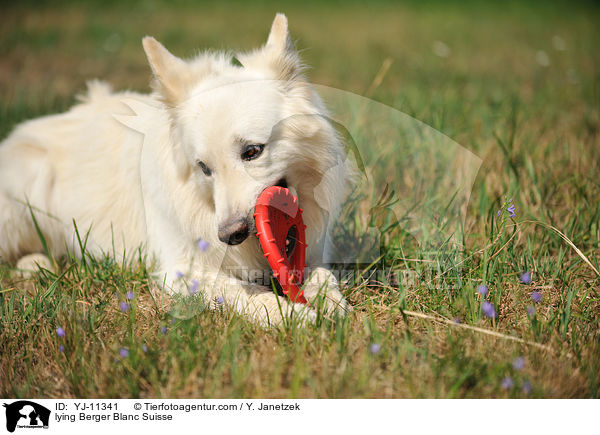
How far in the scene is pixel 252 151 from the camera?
2.41 meters

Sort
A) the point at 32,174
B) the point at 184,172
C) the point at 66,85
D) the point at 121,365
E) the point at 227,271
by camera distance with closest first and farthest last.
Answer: the point at 121,365 → the point at 184,172 → the point at 227,271 → the point at 32,174 → the point at 66,85

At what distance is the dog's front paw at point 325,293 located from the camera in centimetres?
242

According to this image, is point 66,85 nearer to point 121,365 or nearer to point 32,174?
point 32,174

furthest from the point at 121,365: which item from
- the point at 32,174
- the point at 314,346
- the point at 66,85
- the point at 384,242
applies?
the point at 66,85

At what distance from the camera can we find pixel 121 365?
2.14 meters

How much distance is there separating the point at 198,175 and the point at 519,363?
1535 mm

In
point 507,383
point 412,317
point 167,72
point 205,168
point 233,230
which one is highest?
point 167,72

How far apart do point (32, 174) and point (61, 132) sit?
0.33m

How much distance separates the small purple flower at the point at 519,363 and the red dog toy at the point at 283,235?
92 cm

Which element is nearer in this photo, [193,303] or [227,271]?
[193,303]
